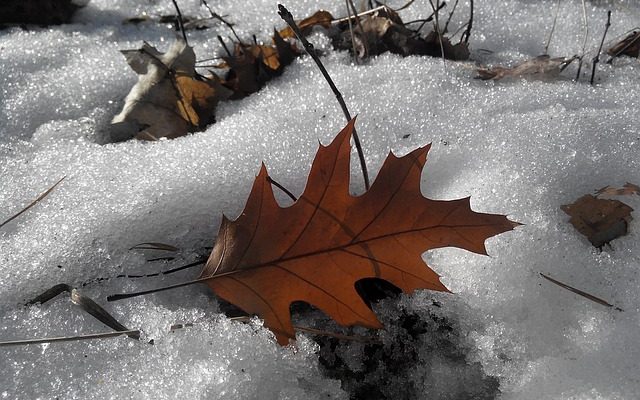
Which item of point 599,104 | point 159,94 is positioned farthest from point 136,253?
point 599,104

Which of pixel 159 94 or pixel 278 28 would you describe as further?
pixel 278 28

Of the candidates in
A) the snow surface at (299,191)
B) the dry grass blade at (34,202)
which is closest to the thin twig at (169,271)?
the snow surface at (299,191)

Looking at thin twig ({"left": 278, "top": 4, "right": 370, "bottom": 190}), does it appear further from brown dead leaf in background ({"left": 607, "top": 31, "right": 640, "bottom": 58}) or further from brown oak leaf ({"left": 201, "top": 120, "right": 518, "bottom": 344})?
brown dead leaf in background ({"left": 607, "top": 31, "right": 640, "bottom": 58})

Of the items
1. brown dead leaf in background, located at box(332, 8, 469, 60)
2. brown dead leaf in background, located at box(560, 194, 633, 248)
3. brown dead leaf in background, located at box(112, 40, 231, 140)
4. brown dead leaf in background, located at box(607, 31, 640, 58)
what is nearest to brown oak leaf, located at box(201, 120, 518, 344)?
brown dead leaf in background, located at box(560, 194, 633, 248)

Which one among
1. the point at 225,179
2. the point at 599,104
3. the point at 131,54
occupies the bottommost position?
the point at 599,104

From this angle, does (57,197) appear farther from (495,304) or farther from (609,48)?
(609,48)

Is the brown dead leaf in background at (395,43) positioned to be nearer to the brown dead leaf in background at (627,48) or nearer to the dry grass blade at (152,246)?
the brown dead leaf in background at (627,48)

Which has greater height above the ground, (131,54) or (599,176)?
(131,54)
